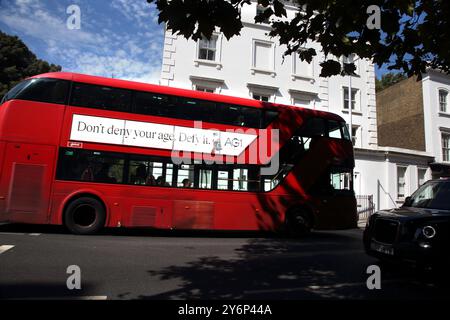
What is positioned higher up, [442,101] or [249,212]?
[442,101]

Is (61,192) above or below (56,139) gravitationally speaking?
below

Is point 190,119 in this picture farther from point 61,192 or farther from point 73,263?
point 73,263

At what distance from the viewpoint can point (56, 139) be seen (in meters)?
9.36

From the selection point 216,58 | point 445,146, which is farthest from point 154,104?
point 445,146

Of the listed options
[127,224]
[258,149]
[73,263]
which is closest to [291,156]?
[258,149]

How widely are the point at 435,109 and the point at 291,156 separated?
795 inches

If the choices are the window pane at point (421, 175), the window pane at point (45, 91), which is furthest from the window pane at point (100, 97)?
the window pane at point (421, 175)

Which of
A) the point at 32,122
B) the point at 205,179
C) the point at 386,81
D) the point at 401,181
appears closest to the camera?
the point at 32,122

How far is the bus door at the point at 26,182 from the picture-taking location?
29.1 feet

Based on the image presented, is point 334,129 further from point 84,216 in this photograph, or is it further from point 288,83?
point 288,83

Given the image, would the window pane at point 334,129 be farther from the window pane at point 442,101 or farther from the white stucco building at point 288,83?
the window pane at point 442,101

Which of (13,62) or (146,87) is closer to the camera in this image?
(146,87)

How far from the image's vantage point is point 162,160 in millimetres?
10305

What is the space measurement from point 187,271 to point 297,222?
6319 millimetres
